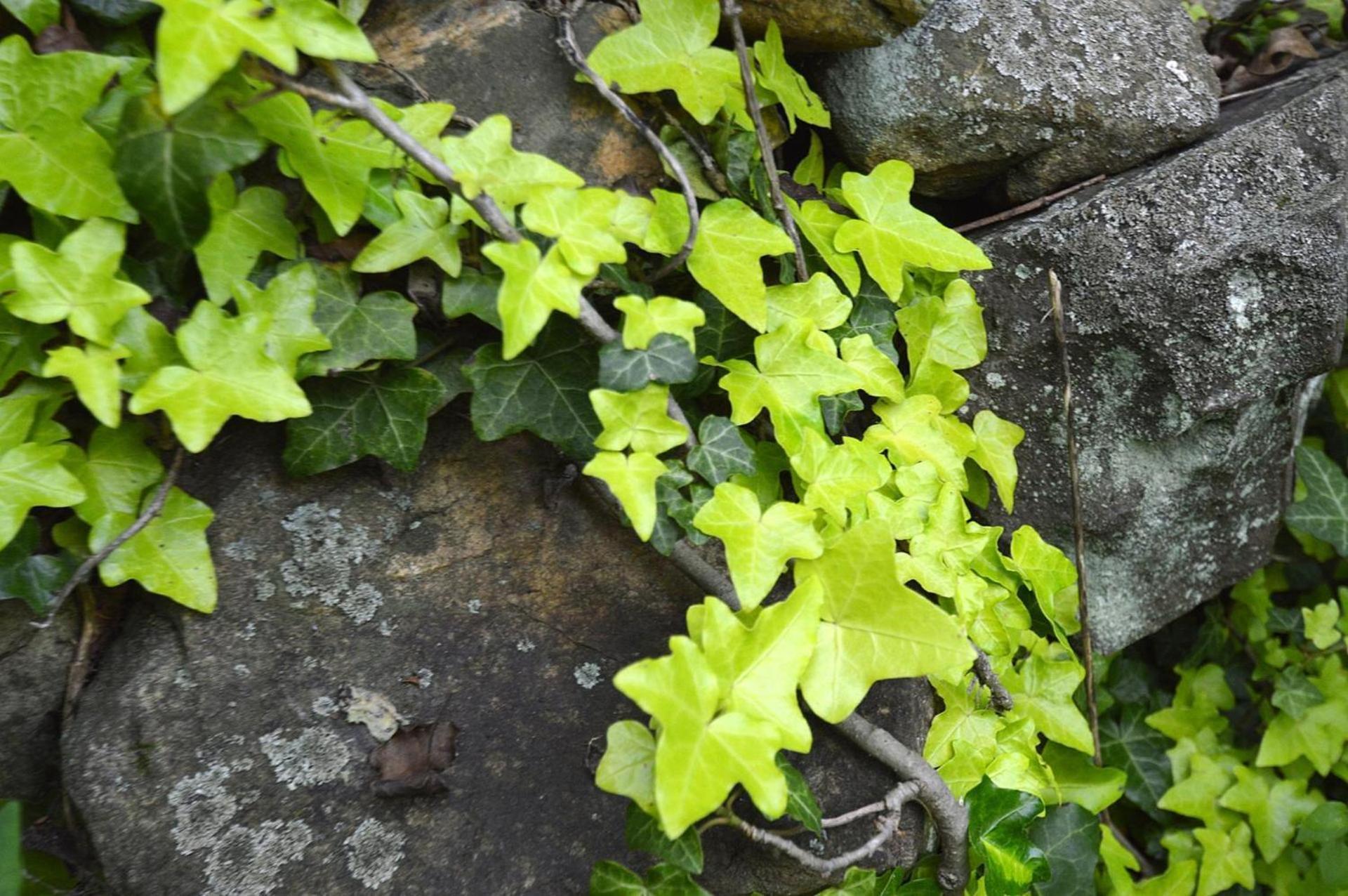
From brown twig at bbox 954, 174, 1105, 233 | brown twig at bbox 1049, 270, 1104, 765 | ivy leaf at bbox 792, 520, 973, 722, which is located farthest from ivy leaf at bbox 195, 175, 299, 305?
brown twig at bbox 1049, 270, 1104, 765

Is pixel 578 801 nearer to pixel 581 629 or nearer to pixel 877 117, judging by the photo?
pixel 581 629

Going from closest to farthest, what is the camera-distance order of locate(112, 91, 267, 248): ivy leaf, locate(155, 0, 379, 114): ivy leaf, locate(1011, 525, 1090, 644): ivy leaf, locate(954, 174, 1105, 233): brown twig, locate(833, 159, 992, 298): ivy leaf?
locate(155, 0, 379, 114): ivy leaf, locate(112, 91, 267, 248): ivy leaf, locate(833, 159, 992, 298): ivy leaf, locate(1011, 525, 1090, 644): ivy leaf, locate(954, 174, 1105, 233): brown twig

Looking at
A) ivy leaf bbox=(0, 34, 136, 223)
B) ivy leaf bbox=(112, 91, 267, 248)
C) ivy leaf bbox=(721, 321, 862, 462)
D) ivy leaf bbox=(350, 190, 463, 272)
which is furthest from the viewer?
ivy leaf bbox=(721, 321, 862, 462)

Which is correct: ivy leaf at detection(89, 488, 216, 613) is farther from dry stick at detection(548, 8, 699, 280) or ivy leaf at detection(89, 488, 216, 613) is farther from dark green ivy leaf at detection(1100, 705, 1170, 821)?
dark green ivy leaf at detection(1100, 705, 1170, 821)

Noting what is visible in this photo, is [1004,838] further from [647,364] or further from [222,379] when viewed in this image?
[222,379]

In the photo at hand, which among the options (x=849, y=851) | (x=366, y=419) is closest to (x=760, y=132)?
(x=366, y=419)
